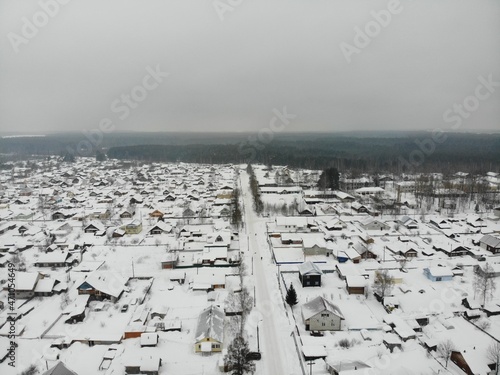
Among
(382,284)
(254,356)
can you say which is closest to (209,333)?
(254,356)

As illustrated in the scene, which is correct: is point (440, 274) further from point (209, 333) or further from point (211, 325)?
point (209, 333)

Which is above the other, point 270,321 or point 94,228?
point 94,228

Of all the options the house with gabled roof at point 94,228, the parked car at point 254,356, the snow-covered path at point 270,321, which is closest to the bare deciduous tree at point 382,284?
the snow-covered path at point 270,321

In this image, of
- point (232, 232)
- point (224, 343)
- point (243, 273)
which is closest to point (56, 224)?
point (232, 232)

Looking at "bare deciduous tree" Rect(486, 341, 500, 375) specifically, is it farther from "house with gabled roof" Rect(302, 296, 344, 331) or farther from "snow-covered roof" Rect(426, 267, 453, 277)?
"snow-covered roof" Rect(426, 267, 453, 277)

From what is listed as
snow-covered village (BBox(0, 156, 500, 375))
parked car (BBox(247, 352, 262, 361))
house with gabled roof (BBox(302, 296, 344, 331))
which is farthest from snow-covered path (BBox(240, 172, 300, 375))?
house with gabled roof (BBox(302, 296, 344, 331))

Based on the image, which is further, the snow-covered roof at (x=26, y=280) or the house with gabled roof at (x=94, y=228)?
the house with gabled roof at (x=94, y=228)

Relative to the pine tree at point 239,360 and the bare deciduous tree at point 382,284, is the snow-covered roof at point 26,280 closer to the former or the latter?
the pine tree at point 239,360
